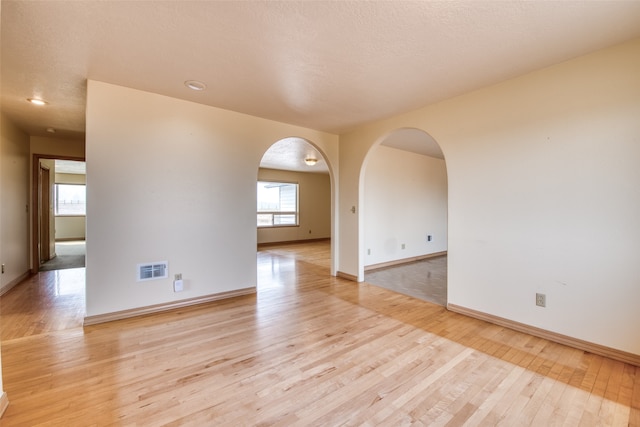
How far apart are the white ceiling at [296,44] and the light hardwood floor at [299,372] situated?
2465 millimetres

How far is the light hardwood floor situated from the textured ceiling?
2465 mm

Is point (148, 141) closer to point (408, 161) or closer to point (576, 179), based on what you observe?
point (576, 179)

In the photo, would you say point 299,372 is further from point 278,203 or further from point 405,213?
point 278,203

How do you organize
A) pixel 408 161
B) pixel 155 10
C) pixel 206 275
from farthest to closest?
1. pixel 408 161
2. pixel 206 275
3. pixel 155 10

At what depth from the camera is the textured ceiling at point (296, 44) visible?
174cm

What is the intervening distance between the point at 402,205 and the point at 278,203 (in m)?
4.61

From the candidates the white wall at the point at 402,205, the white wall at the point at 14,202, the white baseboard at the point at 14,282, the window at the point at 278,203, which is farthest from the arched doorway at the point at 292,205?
the white baseboard at the point at 14,282

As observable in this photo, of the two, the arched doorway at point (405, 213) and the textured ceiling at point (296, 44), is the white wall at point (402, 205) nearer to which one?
the arched doorway at point (405, 213)

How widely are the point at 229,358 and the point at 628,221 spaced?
329 cm

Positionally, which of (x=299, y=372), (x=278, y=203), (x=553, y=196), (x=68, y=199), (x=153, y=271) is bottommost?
(x=299, y=372)

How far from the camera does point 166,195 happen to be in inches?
125

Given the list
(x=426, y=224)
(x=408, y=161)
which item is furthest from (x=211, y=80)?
(x=426, y=224)

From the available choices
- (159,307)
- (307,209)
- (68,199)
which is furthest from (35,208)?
(307,209)

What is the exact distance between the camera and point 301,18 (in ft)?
5.95
